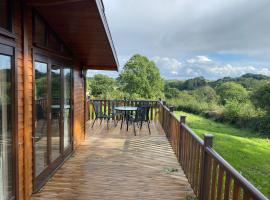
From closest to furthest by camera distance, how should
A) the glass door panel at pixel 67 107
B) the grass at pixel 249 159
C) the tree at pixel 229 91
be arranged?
the glass door panel at pixel 67 107
the grass at pixel 249 159
the tree at pixel 229 91

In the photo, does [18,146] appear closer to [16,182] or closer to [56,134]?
[16,182]

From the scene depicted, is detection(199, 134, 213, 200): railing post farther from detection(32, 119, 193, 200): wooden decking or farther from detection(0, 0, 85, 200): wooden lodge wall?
detection(0, 0, 85, 200): wooden lodge wall

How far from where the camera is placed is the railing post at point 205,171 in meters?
3.14

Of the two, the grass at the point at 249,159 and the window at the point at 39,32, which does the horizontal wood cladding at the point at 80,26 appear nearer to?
the window at the point at 39,32


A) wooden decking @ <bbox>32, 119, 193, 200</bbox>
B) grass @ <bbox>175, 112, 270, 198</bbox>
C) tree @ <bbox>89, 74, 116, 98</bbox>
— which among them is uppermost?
tree @ <bbox>89, 74, 116, 98</bbox>

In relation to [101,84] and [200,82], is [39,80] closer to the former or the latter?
[101,84]

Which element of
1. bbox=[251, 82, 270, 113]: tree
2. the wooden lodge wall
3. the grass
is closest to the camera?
the wooden lodge wall

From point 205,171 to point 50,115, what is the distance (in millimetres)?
2611

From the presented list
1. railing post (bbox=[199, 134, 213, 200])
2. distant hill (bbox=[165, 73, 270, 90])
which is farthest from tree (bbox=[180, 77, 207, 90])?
railing post (bbox=[199, 134, 213, 200])

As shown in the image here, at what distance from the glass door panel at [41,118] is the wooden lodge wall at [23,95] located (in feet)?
0.90

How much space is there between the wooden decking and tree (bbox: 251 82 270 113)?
8773 millimetres

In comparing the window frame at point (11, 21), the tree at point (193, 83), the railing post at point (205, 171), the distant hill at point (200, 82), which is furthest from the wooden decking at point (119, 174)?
the tree at point (193, 83)

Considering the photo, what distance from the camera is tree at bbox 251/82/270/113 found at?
13772mm

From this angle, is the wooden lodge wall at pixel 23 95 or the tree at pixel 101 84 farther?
the tree at pixel 101 84
